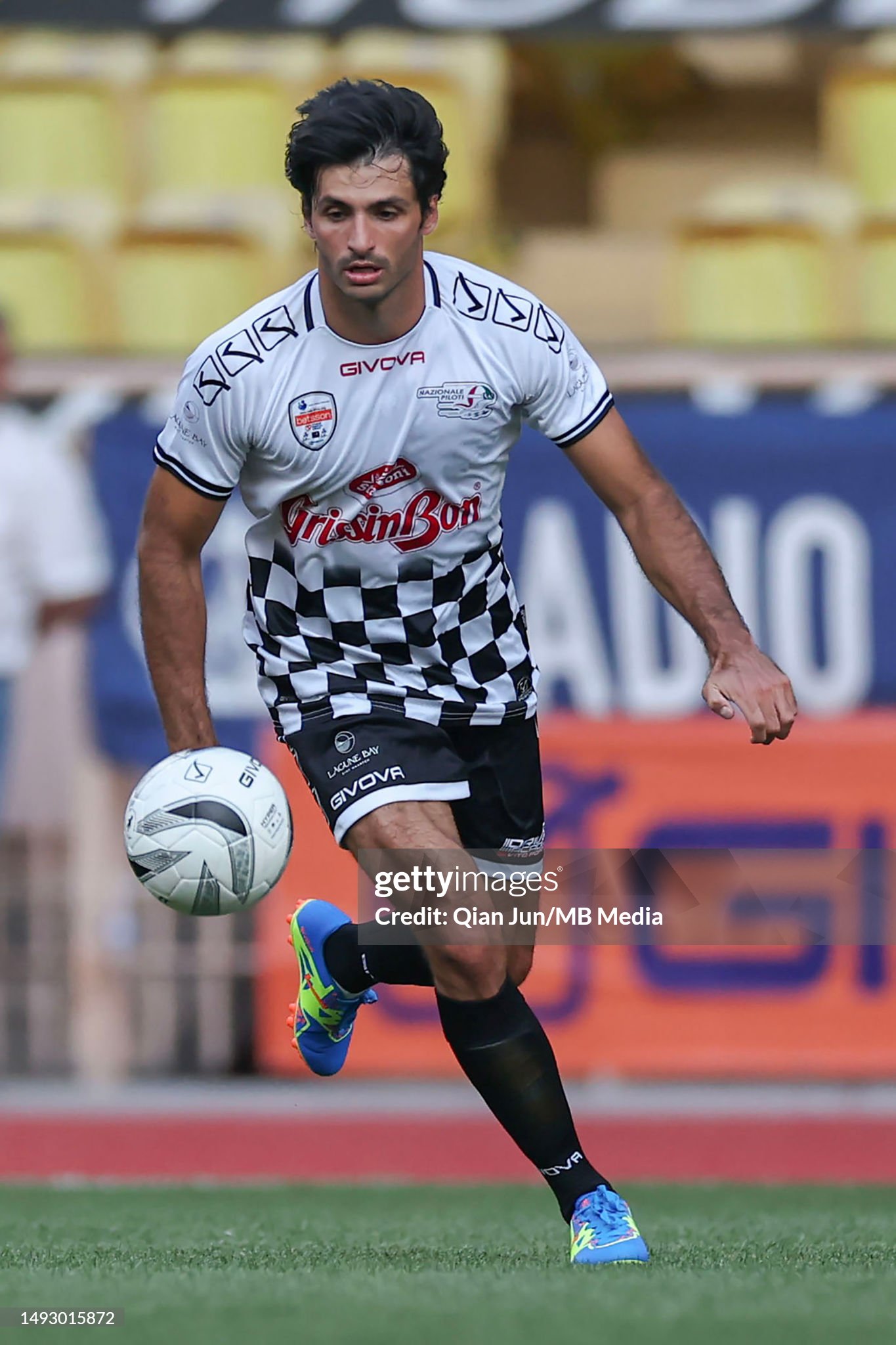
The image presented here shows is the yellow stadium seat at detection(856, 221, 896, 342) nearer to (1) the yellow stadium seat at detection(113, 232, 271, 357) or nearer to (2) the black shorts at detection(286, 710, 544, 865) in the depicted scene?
(1) the yellow stadium seat at detection(113, 232, 271, 357)

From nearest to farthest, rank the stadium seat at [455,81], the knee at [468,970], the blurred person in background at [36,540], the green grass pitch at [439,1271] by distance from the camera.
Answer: the green grass pitch at [439,1271], the knee at [468,970], the blurred person in background at [36,540], the stadium seat at [455,81]

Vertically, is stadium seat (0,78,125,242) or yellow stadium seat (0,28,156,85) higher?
yellow stadium seat (0,28,156,85)

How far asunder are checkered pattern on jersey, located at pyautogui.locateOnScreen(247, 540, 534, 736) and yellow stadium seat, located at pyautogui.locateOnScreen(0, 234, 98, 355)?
5.15 meters

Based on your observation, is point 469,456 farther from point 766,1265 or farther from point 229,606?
point 229,606

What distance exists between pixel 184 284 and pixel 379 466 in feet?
17.2

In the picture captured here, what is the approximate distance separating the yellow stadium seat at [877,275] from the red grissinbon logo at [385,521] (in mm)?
5263

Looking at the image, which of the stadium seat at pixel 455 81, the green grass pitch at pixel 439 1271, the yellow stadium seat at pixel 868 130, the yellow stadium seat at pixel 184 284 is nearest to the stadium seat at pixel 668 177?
the yellow stadium seat at pixel 868 130

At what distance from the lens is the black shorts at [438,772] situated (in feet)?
13.8

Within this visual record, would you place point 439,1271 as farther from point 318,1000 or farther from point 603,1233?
point 318,1000

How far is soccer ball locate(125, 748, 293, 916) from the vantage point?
421 cm

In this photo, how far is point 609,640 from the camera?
8.31 metres

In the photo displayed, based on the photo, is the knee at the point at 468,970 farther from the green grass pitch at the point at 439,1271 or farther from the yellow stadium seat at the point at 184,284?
the yellow stadium seat at the point at 184,284

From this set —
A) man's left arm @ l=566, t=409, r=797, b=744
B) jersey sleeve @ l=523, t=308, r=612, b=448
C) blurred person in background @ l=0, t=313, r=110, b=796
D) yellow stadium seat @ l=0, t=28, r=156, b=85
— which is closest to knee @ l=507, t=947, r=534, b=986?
man's left arm @ l=566, t=409, r=797, b=744

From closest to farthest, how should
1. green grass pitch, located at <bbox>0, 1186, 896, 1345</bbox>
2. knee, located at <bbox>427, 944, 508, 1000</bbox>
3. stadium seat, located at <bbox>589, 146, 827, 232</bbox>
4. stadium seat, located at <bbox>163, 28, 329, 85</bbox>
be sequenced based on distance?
green grass pitch, located at <bbox>0, 1186, 896, 1345</bbox>
knee, located at <bbox>427, 944, 508, 1000</bbox>
stadium seat, located at <bbox>163, 28, 329, 85</bbox>
stadium seat, located at <bbox>589, 146, 827, 232</bbox>
